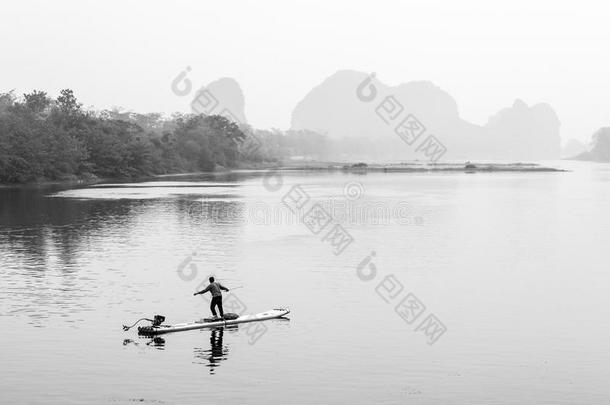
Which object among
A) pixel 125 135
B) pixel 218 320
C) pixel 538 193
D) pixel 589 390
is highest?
pixel 125 135

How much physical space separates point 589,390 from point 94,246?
4647 centimetres

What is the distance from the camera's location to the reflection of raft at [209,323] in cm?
3422

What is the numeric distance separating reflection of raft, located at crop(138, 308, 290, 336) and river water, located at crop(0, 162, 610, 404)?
1.25ft

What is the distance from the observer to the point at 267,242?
231 ft

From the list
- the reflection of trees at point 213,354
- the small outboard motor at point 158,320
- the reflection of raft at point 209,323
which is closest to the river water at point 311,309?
the reflection of trees at point 213,354

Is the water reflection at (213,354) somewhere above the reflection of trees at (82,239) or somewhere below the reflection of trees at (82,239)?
below

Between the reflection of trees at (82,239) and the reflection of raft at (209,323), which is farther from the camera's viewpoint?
the reflection of trees at (82,239)

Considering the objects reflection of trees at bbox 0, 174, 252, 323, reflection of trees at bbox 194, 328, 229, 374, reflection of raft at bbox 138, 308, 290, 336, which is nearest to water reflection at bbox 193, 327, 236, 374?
reflection of trees at bbox 194, 328, 229, 374

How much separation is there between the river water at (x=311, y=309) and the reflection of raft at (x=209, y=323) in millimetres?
381

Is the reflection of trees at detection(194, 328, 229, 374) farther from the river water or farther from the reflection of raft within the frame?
the reflection of raft

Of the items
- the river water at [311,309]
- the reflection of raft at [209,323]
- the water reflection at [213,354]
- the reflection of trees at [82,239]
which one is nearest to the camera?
the river water at [311,309]

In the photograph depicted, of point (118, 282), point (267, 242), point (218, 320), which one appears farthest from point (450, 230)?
point (218, 320)

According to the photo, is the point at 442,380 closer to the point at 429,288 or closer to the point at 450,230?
the point at 429,288

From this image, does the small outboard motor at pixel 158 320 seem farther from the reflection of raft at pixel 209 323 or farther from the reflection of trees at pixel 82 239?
the reflection of trees at pixel 82 239
